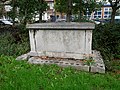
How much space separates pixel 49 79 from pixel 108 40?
229 inches

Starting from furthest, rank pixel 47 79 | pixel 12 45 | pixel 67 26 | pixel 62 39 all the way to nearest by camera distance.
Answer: pixel 12 45 → pixel 62 39 → pixel 67 26 → pixel 47 79

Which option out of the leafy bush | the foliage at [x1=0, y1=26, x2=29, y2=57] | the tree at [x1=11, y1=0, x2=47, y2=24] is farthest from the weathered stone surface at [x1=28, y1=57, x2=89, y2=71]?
the tree at [x1=11, y1=0, x2=47, y2=24]

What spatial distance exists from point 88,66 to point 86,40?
3.84 feet

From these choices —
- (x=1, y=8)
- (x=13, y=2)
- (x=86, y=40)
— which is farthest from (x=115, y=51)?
(x=1, y=8)

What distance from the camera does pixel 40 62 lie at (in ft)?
20.7

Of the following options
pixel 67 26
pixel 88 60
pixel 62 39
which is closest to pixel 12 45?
pixel 62 39

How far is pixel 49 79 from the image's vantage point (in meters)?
4.78

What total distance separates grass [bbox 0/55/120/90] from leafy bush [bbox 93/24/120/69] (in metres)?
3.88

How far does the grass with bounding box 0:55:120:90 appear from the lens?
4.31 m

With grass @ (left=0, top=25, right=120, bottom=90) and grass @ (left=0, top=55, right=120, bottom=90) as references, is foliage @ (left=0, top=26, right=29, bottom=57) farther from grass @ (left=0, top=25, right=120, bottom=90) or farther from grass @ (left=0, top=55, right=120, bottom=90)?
grass @ (left=0, top=55, right=120, bottom=90)

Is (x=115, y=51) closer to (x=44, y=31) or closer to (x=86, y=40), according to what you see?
(x=86, y=40)

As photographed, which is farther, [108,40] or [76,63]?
[108,40]

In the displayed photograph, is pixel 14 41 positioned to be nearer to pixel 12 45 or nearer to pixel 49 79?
pixel 12 45

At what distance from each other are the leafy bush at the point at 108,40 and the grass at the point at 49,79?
3.88 metres
